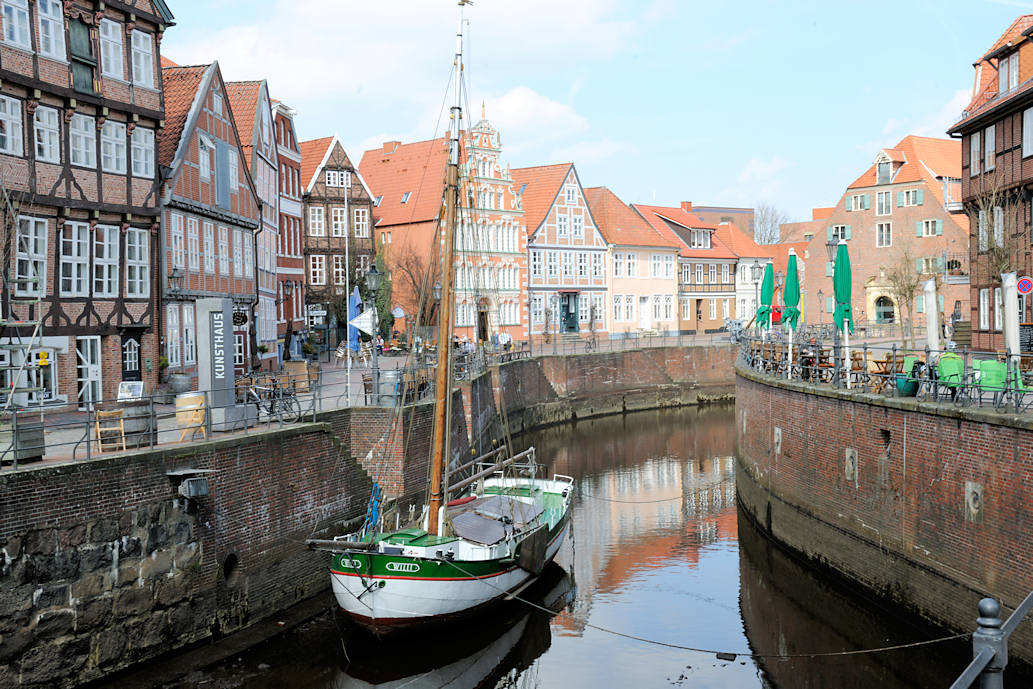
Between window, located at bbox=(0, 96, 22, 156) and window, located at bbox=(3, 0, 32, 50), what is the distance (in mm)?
1299

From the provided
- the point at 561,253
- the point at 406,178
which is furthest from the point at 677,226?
Answer: the point at 406,178

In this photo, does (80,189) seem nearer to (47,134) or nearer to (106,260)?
(47,134)

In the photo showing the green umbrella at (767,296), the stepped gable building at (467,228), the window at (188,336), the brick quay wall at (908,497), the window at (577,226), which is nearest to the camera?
the brick quay wall at (908,497)

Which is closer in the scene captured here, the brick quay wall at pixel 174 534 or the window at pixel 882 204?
the brick quay wall at pixel 174 534

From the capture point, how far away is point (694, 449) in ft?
130

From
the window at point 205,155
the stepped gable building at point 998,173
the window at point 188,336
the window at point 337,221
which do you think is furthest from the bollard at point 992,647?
the window at point 337,221

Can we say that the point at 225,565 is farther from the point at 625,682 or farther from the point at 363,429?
the point at 625,682

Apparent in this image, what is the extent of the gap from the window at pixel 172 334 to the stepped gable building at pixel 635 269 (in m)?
41.4

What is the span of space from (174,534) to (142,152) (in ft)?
42.9

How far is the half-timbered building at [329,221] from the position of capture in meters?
53.6

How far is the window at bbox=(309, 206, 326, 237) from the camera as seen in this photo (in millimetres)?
53844

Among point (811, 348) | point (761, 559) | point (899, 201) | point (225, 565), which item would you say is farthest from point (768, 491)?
point (899, 201)

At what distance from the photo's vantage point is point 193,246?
1117 inches

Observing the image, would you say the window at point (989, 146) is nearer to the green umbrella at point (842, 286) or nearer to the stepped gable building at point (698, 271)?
the green umbrella at point (842, 286)
